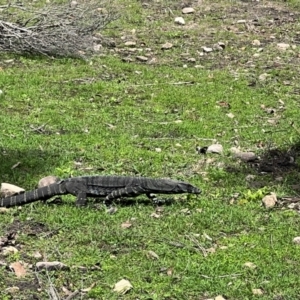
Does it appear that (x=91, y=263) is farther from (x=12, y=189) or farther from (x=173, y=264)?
(x=12, y=189)

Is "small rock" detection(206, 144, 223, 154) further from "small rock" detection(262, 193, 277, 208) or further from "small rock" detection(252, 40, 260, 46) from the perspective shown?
"small rock" detection(252, 40, 260, 46)

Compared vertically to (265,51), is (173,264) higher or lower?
higher

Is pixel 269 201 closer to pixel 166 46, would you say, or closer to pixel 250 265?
pixel 250 265

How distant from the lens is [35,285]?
20.4 ft

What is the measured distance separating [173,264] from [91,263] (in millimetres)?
713

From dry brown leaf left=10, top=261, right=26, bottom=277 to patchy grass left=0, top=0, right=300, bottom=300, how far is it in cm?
6

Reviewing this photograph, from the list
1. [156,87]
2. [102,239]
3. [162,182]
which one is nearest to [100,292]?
[102,239]

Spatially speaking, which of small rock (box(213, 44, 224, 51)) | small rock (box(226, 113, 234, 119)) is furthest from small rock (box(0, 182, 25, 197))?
small rock (box(213, 44, 224, 51))

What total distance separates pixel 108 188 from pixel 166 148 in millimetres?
2384

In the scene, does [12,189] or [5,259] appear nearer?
[5,259]

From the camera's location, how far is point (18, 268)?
6.48 metres

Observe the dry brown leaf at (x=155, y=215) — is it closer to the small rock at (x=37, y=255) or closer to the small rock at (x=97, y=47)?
the small rock at (x=37, y=255)

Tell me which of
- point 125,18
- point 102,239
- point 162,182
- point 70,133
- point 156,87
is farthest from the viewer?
point 125,18

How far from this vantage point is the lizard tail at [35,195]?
781 cm
